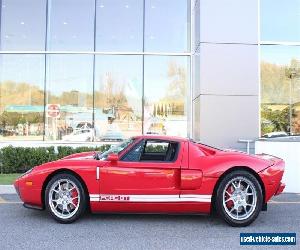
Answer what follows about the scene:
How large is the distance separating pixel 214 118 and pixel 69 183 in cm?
722

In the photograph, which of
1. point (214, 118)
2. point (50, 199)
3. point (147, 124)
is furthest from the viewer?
point (147, 124)

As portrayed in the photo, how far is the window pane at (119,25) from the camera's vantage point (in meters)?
15.9

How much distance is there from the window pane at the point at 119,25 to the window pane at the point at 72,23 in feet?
1.13

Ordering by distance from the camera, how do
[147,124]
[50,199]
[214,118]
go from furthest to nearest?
[147,124], [214,118], [50,199]

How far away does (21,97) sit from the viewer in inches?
631

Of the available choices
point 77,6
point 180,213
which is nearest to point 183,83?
point 77,6

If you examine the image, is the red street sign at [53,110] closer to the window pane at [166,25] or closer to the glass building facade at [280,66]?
the window pane at [166,25]

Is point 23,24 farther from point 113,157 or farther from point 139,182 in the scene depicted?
point 139,182

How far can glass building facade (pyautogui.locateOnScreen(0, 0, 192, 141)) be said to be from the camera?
15617 mm

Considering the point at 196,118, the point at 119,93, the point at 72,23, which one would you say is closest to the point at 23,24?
the point at 72,23

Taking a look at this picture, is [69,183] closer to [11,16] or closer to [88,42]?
[88,42]

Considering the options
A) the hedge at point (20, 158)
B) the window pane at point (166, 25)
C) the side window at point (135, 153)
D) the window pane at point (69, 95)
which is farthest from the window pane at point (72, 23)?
the side window at point (135, 153)

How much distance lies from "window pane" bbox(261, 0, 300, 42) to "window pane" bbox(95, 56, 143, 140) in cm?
442

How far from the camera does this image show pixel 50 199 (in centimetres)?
630
